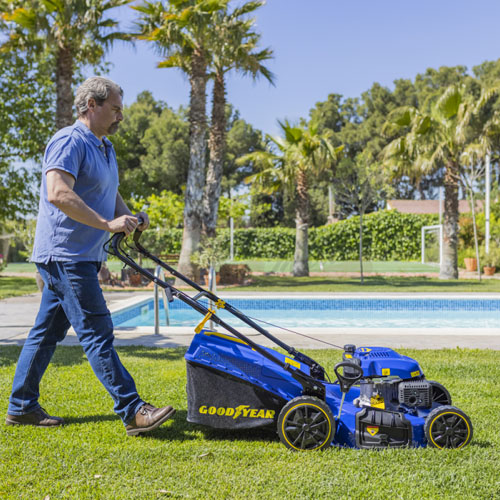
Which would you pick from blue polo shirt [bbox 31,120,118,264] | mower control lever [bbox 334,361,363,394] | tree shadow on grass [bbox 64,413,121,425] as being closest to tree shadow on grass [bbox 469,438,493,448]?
mower control lever [bbox 334,361,363,394]

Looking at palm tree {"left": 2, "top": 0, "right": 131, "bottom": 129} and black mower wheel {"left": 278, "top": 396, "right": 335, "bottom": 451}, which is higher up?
palm tree {"left": 2, "top": 0, "right": 131, "bottom": 129}

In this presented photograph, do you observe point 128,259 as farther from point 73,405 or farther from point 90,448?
point 73,405

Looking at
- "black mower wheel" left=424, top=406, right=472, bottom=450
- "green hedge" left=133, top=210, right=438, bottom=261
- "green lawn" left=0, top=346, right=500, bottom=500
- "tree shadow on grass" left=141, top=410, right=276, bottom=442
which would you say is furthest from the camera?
"green hedge" left=133, top=210, right=438, bottom=261

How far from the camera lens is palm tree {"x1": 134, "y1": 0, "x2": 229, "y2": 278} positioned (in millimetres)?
12828

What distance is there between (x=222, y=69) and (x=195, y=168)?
298 centimetres

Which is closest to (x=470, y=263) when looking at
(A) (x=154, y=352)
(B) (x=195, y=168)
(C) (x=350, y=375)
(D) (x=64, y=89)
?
(B) (x=195, y=168)

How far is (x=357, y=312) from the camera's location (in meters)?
9.76

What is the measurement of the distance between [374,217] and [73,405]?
22.2 metres

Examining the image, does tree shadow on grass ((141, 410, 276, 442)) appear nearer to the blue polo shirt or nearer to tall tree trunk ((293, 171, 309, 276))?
the blue polo shirt

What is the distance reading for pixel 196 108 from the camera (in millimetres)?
13594

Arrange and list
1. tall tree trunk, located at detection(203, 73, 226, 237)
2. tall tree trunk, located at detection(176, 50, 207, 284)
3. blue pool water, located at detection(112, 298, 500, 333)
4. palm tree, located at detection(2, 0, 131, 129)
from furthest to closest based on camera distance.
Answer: tall tree trunk, located at detection(203, 73, 226, 237) < tall tree trunk, located at detection(176, 50, 207, 284) < palm tree, located at detection(2, 0, 131, 129) < blue pool water, located at detection(112, 298, 500, 333)

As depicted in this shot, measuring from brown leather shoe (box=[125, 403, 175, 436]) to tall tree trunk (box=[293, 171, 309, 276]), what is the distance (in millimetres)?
14298

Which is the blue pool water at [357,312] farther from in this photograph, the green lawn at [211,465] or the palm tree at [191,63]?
the green lawn at [211,465]

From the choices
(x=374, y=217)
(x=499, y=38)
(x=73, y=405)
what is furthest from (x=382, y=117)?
(x=73, y=405)
